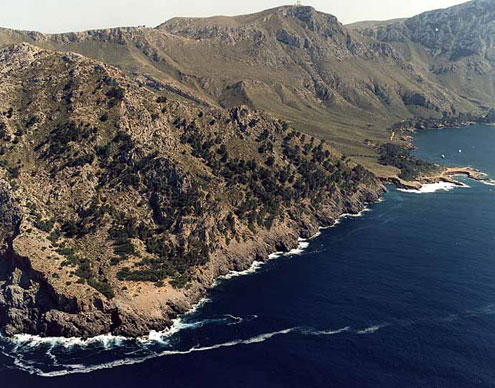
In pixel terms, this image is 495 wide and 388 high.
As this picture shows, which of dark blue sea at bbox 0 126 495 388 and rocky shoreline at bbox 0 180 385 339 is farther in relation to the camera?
rocky shoreline at bbox 0 180 385 339

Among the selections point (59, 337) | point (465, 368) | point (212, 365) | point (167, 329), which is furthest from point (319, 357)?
point (59, 337)

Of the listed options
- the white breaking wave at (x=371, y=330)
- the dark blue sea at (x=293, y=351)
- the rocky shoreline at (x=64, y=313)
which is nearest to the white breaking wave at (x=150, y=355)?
the white breaking wave at (x=371, y=330)

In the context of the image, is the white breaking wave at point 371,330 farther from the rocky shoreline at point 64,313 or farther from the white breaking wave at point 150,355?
the rocky shoreline at point 64,313

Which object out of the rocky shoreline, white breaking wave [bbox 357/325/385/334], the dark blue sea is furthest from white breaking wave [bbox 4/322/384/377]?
the rocky shoreline

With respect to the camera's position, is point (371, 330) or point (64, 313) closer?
point (371, 330)

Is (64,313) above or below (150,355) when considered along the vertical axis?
above

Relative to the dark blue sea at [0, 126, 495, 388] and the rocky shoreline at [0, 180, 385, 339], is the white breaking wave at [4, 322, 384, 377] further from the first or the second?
the rocky shoreline at [0, 180, 385, 339]

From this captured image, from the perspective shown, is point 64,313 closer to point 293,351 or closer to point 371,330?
point 293,351

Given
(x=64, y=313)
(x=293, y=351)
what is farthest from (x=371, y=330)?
(x=64, y=313)

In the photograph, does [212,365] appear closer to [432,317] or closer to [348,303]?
[348,303]

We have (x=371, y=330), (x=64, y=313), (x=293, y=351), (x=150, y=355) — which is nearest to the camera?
(x=293, y=351)

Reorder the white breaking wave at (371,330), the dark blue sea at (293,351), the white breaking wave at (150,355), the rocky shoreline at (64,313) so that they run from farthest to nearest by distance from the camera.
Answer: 1. the rocky shoreline at (64,313)
2. the white breaking wave at (371,330)
3. the white breaking wave at (150,355)
4. the dark blue sea at (293,351)
